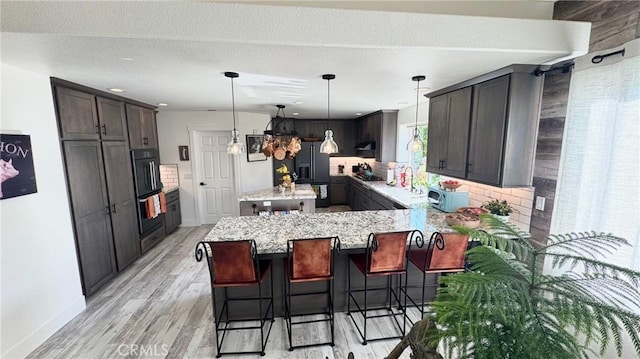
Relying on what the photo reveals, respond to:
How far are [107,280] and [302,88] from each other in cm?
328

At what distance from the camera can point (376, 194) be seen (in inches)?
187

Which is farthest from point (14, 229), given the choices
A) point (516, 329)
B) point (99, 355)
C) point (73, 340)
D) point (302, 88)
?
point (516, 329)

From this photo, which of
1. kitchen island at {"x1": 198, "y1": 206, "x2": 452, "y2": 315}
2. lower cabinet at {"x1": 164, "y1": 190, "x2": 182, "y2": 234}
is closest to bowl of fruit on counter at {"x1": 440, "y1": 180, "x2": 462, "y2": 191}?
kitchen island at {"x1": 198, "y1": 206, "x2": 452, "y2": 315}

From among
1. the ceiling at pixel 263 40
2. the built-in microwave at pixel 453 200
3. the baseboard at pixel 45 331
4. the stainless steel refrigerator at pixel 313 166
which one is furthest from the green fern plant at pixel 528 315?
the stainless steel refrigerator at pixel 313 166

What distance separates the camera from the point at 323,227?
2488 mm

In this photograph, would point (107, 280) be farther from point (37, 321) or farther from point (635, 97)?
point (635, 97)

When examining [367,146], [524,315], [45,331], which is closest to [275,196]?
[367,146]

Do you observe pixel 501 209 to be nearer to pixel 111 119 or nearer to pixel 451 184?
pixel 451 184

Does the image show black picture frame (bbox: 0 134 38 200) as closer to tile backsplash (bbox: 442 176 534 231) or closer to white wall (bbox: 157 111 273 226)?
white wall (bbox: 157 111 273 226)

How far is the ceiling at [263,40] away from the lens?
4.77 feet

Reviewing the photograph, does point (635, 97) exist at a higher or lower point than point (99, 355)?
higher

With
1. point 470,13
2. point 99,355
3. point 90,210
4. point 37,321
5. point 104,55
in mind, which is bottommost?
point 99,355

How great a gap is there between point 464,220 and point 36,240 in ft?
12.6

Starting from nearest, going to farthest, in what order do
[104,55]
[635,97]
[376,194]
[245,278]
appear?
1. [635,97]
2. [104,55]
3. [245,278]
4. [376,194]
